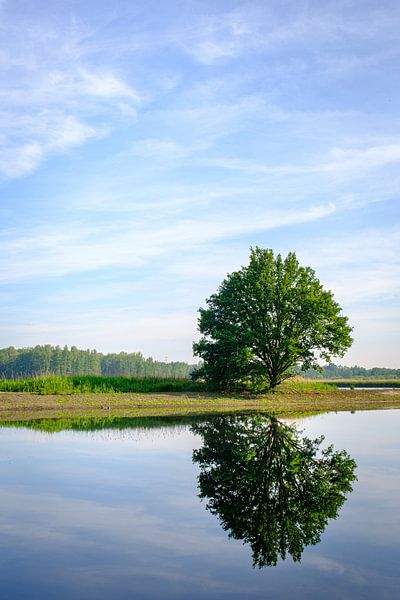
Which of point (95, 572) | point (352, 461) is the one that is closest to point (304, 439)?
point (352, 461)

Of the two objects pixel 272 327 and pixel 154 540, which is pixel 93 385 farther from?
pixel 154 540

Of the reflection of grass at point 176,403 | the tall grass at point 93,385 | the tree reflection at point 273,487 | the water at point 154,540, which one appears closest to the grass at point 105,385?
the tall grass at point 93,385

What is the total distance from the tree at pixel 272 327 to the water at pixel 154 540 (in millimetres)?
32803

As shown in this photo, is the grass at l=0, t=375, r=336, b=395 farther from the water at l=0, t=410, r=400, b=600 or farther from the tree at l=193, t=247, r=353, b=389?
the water at l=0, t=410, r=400, b=600

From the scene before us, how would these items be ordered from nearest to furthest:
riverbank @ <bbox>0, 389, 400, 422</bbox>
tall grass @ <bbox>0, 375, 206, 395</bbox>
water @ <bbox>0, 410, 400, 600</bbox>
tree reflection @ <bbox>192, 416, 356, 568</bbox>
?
water @ <bbox>0, 410, 400, 600</bbox>
tree reflection @ <bbox>192, 416, 356, 568</bbox>
riverbank @ <bbox>0, 389, 400, 422</bbox>
tall grass @ <bbox>0, 375, 206, 395</bbox>

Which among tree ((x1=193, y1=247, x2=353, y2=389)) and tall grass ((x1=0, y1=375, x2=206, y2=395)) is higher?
tree ((x1=193, y1=247, x2=353, y2=389))

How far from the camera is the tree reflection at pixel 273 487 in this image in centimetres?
1087

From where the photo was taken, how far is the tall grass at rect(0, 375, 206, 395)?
4762 cm

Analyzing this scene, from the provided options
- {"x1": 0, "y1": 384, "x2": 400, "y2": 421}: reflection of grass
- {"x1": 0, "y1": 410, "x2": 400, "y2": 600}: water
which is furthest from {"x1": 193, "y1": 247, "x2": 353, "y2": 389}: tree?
{"x1": 0, "y1": 410, "x2": 400, "y2": 600}: water

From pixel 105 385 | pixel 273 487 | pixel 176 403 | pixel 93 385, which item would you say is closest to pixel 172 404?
pixel 176 403

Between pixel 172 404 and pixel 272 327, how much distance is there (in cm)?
1400

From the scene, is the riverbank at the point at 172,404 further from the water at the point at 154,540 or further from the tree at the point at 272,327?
the water at the point at 154,540

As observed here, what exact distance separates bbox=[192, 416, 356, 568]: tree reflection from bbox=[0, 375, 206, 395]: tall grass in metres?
25.9

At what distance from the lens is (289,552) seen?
10.0 metres
